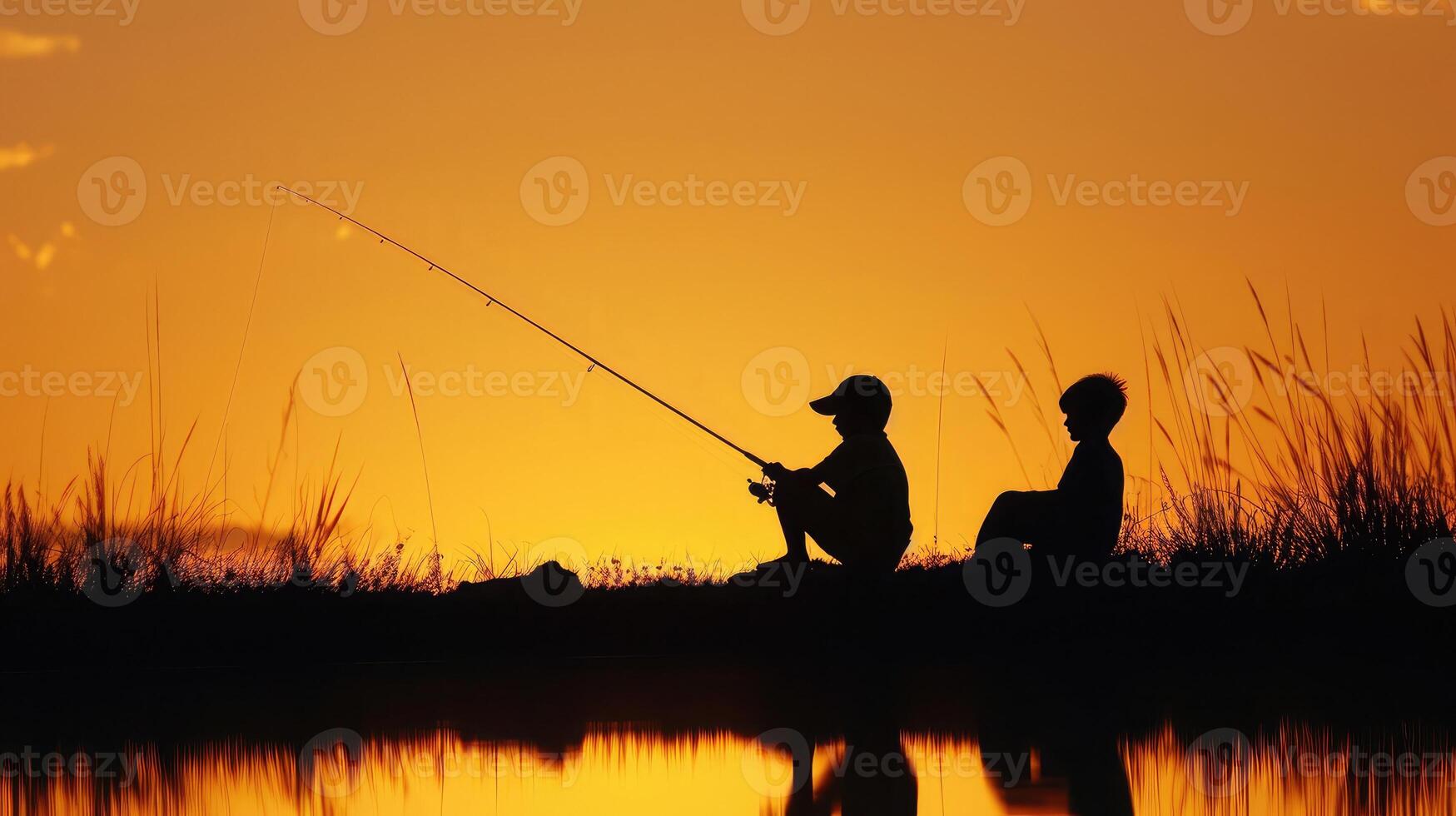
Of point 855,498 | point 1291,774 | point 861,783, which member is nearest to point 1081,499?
point 855,498

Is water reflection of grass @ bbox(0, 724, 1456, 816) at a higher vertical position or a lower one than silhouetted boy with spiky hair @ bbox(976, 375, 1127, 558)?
lower

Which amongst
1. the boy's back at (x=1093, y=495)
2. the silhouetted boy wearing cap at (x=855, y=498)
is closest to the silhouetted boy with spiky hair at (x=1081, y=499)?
the boy's back at (x=1093, y=495)

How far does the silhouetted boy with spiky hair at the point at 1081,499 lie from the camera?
10.2 metres

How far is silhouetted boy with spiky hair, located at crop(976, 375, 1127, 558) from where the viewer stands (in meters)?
10.2

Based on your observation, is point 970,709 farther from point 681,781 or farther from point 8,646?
point 8,646

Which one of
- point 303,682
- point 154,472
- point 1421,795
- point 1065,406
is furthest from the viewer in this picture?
point 154,472

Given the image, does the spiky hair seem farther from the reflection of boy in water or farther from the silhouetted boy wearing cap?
the reflection of boy in water

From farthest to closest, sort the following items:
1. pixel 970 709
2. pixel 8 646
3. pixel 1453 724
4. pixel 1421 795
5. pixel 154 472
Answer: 1. pixel 154 472
2. pixel 8 646
3. pixel 970 709
4. pixel 1453 724
5. pixel 1421 795

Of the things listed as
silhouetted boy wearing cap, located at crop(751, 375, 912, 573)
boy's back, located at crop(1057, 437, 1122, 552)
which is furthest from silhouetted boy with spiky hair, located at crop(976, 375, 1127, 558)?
silhouetted boy wearing cap, located at crop(751, 375, 912, 573)

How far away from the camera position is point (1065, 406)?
10461 millimetres

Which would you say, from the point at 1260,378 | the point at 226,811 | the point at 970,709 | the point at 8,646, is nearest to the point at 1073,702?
the point at 970,709

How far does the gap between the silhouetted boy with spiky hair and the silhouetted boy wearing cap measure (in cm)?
60

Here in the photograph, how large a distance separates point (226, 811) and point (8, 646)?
521 cm

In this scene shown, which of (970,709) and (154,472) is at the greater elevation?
(154,472)
